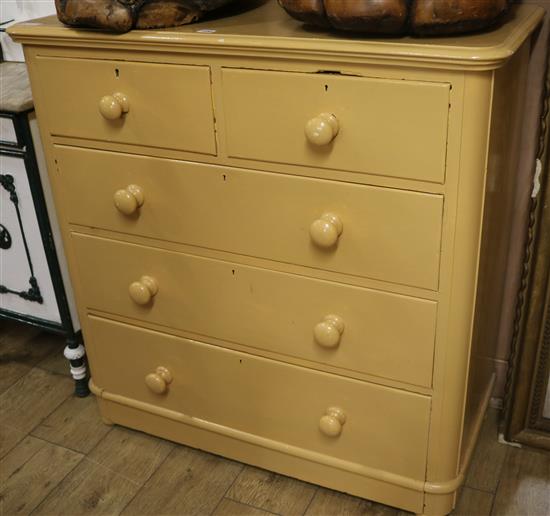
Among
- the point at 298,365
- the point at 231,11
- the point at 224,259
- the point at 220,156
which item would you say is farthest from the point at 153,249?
the point at 231,11

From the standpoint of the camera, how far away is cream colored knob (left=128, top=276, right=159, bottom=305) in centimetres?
159

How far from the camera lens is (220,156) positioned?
1.39 m

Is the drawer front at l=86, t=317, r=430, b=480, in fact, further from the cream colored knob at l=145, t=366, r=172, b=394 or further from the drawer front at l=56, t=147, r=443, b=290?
the drawer front at l=56, t=147, r=443, b=290

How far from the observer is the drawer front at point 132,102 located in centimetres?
135

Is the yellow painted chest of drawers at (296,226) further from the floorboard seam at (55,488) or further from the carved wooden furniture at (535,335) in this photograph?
the floorboard seam at (55,488)

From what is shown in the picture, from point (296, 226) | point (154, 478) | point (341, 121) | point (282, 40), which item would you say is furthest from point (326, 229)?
point (154, 478)

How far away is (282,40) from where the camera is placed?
1222 mm

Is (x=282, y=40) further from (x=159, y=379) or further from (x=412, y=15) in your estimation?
(x=159, y=379)

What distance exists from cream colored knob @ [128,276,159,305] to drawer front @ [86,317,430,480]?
0.37ft

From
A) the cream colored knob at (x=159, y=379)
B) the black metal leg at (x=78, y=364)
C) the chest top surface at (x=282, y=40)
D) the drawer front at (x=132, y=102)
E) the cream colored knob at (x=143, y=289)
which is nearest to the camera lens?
the chest top surface at (x=282, y=40)

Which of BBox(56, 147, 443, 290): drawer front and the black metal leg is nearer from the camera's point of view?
BBox(56, 147, 443, 290): drawer front

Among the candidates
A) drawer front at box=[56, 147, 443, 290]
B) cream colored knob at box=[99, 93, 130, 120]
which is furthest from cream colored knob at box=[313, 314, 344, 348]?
cream colored knob at box=[99, 93, 130, 120]

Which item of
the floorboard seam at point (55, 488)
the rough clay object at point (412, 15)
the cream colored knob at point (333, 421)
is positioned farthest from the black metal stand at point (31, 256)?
the rough clay object at point (412, 15)

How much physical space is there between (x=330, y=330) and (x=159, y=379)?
0.49 meters
